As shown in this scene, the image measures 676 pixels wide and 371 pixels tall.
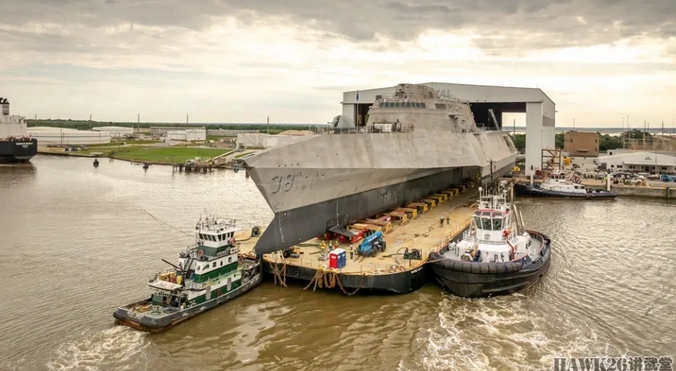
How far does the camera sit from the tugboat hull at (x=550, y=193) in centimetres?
3778

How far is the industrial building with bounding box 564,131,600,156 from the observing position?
222ft

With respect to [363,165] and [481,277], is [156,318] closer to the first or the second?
[481,277]

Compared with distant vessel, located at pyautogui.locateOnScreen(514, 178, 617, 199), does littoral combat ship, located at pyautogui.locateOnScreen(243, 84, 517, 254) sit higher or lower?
higher

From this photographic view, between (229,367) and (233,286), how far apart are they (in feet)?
14.1

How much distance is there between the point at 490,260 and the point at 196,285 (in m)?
10.0

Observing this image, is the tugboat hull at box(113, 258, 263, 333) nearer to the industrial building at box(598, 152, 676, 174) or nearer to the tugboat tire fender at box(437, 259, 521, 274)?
the tugboat tire fender at box(437, 259, 521, 274)

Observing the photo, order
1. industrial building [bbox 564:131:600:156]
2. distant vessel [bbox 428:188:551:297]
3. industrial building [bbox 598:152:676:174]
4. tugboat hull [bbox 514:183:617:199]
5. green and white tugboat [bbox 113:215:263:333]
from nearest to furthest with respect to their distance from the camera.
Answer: green and white tugboat [bbox 113:215:263:333], distant vessel [bbox 428:188:551:297], tugboat hull [bbox 514:183:617:199], industrial building [bbox 598:152:676:174], industrial building [bbox 564:131:600:156]

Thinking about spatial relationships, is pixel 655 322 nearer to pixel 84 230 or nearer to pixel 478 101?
pixel 84 230

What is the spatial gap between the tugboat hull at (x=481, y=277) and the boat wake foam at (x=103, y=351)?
9.64 meters

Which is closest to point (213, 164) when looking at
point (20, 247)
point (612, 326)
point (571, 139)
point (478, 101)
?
point (478, 101)

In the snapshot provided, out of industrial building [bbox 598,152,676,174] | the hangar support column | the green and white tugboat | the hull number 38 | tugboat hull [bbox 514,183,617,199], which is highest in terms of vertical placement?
the hangar support column

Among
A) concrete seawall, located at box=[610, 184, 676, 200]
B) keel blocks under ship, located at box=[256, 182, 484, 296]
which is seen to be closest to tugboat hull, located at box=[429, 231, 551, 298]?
keel blocks under ship, located at box=[256, 182, 484, 296]

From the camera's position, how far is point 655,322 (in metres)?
15.1

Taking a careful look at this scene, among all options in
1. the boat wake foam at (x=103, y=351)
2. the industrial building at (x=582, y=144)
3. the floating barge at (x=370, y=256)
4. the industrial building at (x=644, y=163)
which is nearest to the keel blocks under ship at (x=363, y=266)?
the floating barge at (x=370, y=256)
